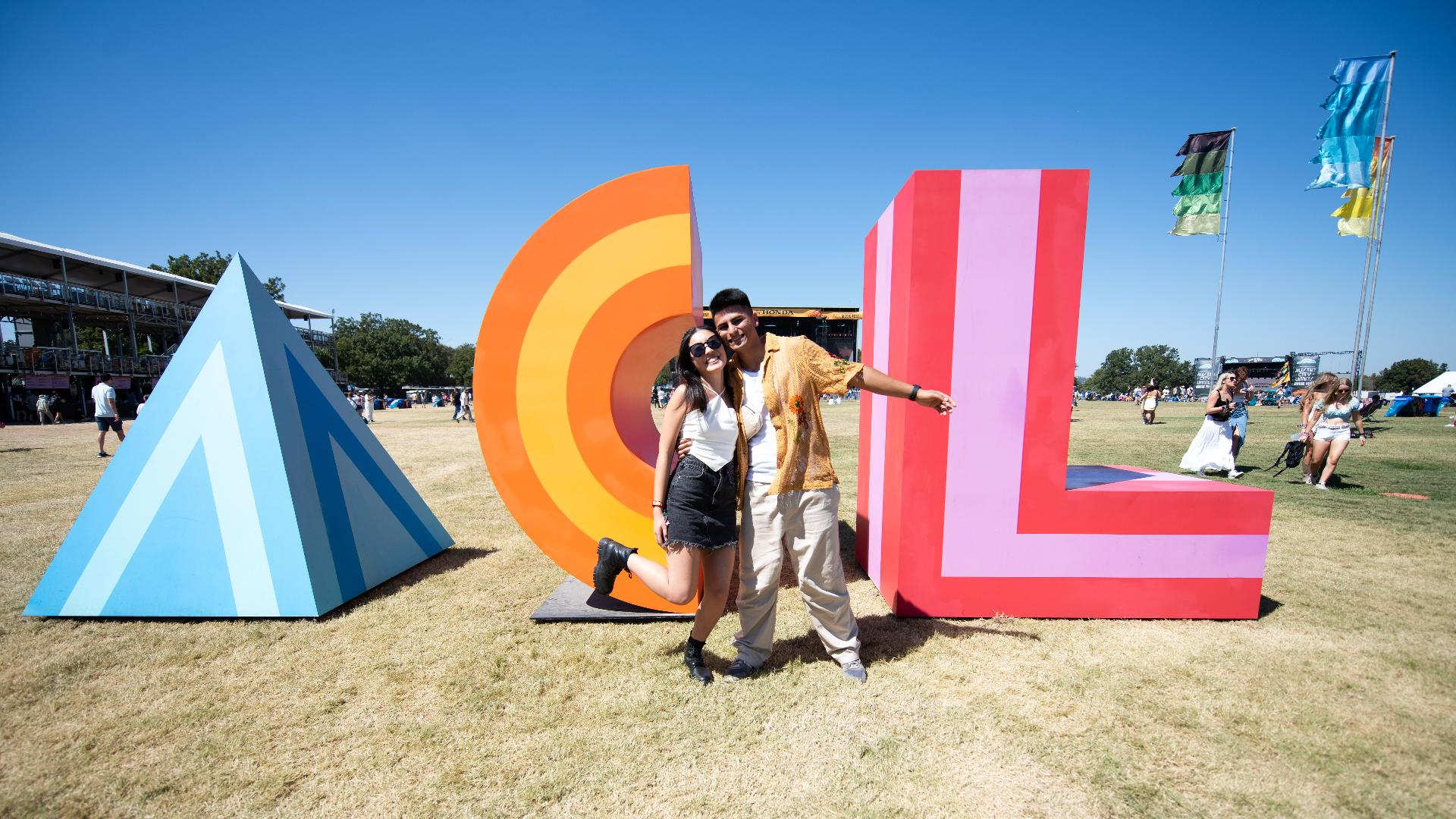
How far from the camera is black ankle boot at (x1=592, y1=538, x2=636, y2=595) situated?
314 cm

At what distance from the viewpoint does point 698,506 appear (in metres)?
2.78

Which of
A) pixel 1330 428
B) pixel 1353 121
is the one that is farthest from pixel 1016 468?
pixel 1353 121

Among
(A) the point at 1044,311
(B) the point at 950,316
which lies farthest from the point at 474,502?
(A) the point at 1044,311

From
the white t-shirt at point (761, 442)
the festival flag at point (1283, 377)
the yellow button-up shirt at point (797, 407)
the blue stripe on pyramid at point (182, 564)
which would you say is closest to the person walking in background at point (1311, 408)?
the yellow button-up shirt at point (797, 407)

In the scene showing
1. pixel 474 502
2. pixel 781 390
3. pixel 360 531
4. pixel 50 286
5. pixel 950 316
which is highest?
pixel 50 286

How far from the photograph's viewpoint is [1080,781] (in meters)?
2.18

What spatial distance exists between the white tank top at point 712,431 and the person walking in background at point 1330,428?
10062mm

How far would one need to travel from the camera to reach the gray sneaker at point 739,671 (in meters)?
2.92

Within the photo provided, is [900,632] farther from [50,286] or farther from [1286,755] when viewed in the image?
[50,286]

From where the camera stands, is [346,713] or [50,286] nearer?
[346,713]

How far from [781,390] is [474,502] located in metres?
6.13

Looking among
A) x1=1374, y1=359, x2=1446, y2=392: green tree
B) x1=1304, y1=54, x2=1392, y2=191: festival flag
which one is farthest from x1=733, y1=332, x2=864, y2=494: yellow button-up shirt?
x1=1374, y1=359, x2=1446, y2=392: green tree

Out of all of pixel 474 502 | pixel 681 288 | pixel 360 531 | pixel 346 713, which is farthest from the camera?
pixel 474 502

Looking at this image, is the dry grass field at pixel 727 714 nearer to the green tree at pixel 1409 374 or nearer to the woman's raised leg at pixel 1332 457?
the woman's raised leg at pixel 1332 457
